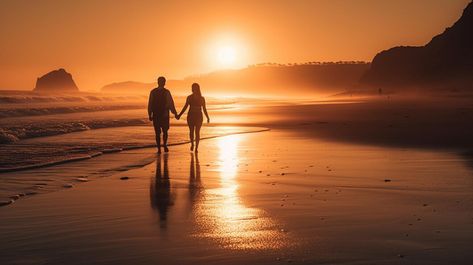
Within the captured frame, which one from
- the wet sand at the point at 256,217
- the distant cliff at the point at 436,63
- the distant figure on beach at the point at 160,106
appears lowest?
the wet sand at the point at 256,217

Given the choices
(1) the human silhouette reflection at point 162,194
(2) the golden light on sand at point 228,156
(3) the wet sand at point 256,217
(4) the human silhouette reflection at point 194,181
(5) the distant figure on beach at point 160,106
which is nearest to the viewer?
(3) the wet sand at point 256,217

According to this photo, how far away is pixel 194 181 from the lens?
11273 mm

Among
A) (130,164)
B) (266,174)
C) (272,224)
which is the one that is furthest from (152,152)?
(272,224)

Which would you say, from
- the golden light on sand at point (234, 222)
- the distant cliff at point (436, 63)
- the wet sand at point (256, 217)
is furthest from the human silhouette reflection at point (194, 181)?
the distant cliff at point (436, 63)

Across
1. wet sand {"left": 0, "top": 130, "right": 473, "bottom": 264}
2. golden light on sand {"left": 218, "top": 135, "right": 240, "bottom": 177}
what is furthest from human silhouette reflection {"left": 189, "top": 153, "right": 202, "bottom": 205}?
golden light on sand {"left": 218, "top": 135, "right": 240, "bottom": 177}

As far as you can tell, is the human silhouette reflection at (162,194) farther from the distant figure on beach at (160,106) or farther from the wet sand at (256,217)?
the distant figure on beach at (160,106)

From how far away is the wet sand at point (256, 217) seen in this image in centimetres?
586

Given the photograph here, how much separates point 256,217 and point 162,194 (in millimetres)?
2683

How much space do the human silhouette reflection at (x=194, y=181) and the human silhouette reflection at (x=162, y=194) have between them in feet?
1.20

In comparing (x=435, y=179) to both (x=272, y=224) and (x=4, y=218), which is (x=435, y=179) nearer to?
(x=272, y=224)

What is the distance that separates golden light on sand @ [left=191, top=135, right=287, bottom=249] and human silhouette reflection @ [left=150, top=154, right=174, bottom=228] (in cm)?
52

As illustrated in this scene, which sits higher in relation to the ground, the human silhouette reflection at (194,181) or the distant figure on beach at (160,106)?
the distant figure on beach at (160,106)

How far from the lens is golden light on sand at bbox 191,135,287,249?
630cm

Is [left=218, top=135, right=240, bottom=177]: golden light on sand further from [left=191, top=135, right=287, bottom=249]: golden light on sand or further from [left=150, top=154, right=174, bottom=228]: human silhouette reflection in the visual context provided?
[left=191, top=135, right=287, bottom=249]: golden light on sand
